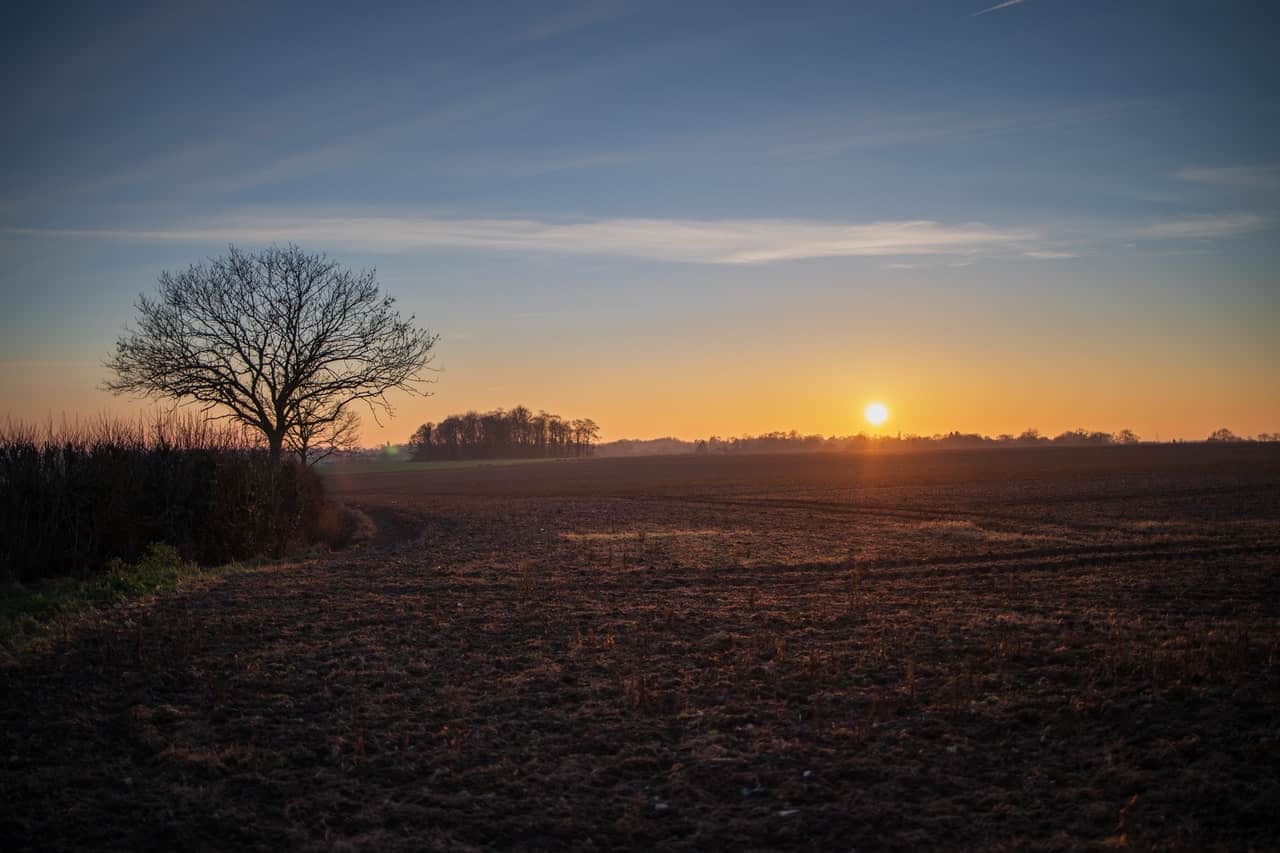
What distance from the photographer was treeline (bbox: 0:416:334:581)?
651 inches

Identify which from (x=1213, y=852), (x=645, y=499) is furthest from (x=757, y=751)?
(x=645, y=499)

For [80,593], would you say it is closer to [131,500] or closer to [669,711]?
[131,500]

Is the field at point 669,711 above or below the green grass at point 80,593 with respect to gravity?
below

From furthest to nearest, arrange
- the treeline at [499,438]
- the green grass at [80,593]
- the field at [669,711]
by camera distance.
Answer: the treeline at [499,438]
the green grass at [80,593]
the field at [669,711]

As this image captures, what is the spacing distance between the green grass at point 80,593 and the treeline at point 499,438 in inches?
4463

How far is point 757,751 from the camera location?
6.99 meters

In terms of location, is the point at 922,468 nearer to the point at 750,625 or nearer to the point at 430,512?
the point at 430,512

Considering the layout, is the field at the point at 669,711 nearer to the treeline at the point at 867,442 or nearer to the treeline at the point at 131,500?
the treeline at the point at 131,500

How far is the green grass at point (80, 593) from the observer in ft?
35.0

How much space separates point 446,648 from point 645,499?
1311 inches

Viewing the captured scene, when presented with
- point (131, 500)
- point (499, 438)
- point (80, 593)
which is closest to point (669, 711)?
point (80, 593)

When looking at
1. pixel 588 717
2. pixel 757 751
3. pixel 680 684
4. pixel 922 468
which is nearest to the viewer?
pixel 757 751

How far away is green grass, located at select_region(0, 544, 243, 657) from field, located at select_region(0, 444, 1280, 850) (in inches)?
23.5

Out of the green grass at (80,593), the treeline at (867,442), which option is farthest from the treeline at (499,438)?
the green grass at (80,593)
